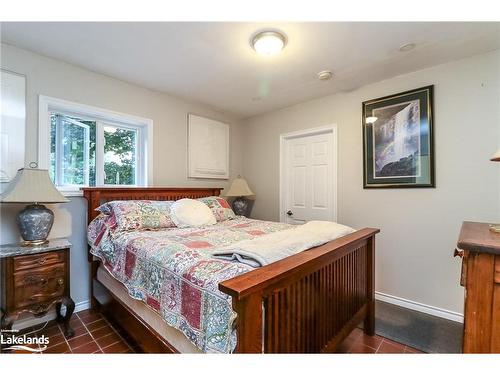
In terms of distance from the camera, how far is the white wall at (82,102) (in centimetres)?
206

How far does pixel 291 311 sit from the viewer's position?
1.13m

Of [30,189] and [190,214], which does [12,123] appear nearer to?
[30,189]

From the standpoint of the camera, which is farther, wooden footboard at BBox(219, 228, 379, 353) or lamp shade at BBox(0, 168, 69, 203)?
lamp shade at BBox(0, 168, 69, 203)

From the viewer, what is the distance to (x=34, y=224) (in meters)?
1.89

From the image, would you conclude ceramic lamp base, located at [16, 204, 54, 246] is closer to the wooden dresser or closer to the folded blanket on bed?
the folded blanket on bed

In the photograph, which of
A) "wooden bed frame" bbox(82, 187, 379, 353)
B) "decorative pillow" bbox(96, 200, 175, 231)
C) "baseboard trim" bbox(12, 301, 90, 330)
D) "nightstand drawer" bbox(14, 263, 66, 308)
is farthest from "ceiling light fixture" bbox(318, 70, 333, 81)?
"baseboard trim" bbox(12, 301, 90, 330)

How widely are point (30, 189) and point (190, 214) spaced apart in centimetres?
127

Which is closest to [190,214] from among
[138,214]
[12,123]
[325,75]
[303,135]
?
[138,214]

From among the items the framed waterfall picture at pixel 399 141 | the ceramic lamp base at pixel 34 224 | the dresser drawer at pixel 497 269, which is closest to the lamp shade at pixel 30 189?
the ceramic lamp base at pixel 34 224

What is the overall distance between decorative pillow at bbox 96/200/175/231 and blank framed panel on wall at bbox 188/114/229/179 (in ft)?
3.39

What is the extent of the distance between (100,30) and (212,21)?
86cm

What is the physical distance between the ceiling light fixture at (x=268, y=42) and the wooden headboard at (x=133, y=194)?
1.86 m

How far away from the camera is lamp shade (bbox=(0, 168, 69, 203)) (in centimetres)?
176
